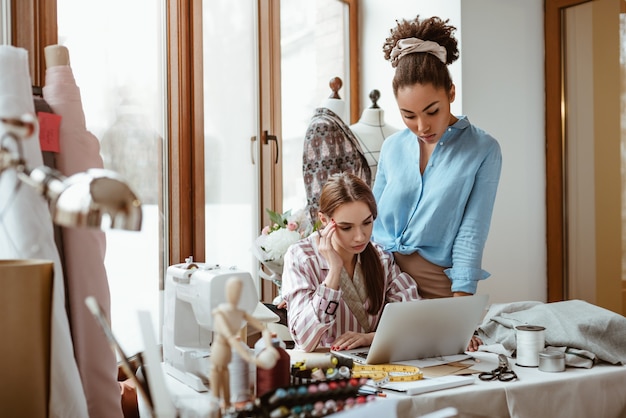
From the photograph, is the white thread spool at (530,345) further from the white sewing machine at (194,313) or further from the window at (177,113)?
the window at (177,113)

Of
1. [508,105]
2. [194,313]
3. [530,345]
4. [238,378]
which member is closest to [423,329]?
[530,345]

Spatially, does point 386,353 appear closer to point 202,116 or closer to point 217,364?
point 217,364

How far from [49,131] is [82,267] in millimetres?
266

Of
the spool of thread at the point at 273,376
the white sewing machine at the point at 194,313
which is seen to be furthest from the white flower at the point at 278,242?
the spool of thread at the point at 273,376

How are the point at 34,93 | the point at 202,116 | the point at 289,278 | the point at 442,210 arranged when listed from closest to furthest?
the point at 34,93 < the point at 289,278 < the point at 442,210 < the point at 202,116

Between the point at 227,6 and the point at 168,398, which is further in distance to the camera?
the point at 227,6

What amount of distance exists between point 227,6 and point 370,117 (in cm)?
82

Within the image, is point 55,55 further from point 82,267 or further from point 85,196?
point 85,196

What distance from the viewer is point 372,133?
9.29ft

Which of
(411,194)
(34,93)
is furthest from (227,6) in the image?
(34,93)

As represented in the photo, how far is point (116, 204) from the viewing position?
0.78m

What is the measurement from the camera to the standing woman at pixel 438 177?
2.01 m

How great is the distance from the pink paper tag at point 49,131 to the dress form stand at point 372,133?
1688 millimetres

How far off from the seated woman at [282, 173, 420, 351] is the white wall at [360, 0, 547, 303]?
69.3 inches
